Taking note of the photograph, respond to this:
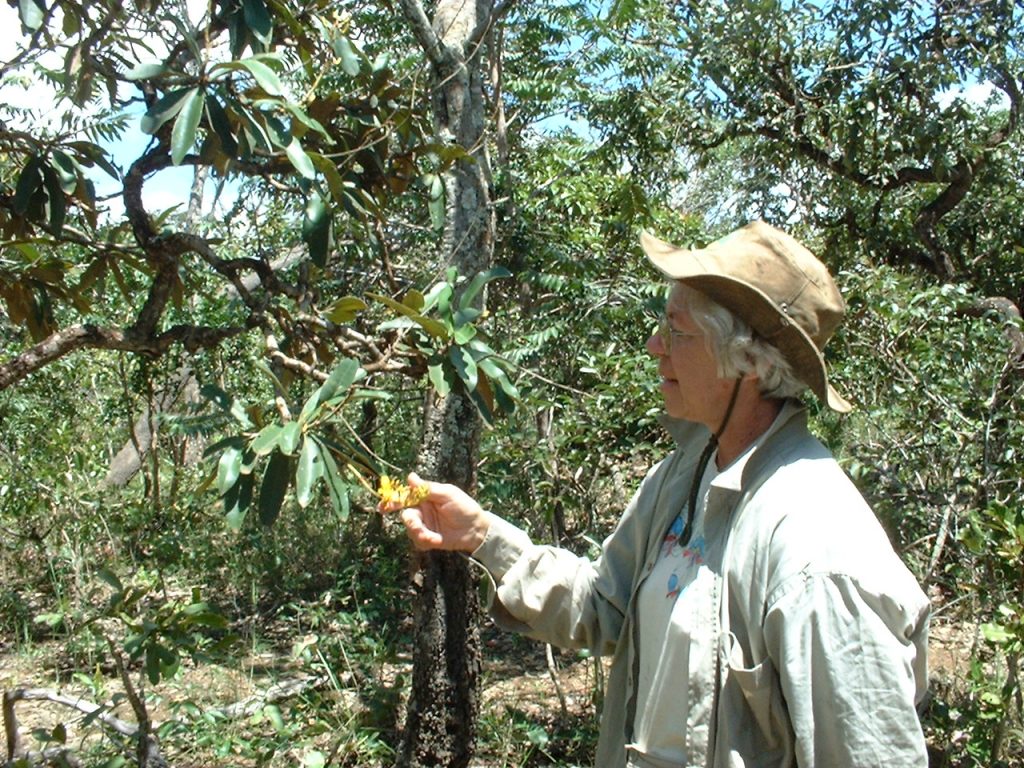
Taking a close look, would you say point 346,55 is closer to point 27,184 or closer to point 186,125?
point 186,125

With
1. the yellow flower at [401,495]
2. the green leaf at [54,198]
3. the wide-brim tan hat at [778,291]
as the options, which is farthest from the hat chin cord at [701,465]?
the green leaf at [54,198]

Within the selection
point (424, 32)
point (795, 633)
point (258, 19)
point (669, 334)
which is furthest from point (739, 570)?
point (424, 32)

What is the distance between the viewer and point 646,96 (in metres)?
6.02

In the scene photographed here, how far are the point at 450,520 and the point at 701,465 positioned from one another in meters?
0.51

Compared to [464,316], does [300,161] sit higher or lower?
higher

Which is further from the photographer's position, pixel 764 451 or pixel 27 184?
pixel 27 184

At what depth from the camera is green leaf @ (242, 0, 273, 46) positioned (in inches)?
96.4

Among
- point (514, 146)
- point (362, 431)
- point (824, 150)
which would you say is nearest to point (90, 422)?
point (362, 431)

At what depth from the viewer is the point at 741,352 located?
1.71m

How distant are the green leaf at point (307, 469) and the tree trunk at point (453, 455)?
125cm

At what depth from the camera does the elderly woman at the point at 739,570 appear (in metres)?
1.39

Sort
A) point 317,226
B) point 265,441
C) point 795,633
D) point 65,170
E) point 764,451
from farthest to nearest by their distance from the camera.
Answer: point 65,170 < point 317,226 < point 265,441 < point 764,451 < point 795,633

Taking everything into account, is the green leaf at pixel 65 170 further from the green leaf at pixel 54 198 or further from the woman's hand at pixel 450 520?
the woman's hand at pixel 450 520

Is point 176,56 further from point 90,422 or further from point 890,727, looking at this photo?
point 90,422
